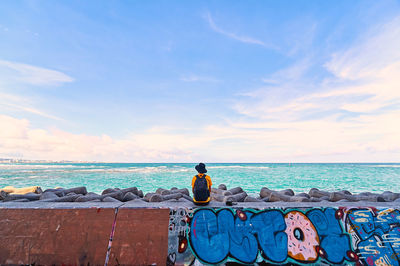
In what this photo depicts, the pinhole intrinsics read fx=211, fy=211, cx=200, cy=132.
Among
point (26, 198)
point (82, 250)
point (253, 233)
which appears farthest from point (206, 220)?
point (26, 198)

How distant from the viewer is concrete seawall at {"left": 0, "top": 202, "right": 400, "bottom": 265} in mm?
3895

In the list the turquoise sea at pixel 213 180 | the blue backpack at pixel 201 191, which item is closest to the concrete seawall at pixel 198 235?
the blue backpack at pixel 201 191

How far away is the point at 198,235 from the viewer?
409cm

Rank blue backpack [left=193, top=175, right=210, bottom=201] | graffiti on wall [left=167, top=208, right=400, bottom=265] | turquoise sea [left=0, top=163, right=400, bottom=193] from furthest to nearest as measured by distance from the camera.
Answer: turquoise sea [left=0, top=163, right=400, bottom=193], blue backpack [left=193, top=175, right=210, bottom=201], graffiti on wall [left=167, top=208, right=400, bottom=265]

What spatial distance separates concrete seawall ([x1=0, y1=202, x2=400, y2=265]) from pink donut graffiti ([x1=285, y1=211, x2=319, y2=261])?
0.7 inches

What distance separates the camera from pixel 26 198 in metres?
5.51

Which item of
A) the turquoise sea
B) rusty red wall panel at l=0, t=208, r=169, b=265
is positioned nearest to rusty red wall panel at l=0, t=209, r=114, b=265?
rusty red wall panel at l=0, t=208, r=169, b=265

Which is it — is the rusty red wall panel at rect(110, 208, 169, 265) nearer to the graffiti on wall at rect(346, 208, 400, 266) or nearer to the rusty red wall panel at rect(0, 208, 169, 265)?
the rusty red wall panel at rect(0, 208, 169, 265)

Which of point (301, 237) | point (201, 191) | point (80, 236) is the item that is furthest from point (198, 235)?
point (80, 236)

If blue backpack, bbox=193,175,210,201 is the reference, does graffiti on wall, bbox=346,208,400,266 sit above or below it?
below

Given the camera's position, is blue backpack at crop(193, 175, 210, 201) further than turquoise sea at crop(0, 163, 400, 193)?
No

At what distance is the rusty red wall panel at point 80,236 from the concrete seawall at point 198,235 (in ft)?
0.05

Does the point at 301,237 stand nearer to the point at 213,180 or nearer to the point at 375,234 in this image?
the point at 375,234

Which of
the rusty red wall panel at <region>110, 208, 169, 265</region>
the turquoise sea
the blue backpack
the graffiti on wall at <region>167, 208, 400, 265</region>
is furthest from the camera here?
the turquoise sea
